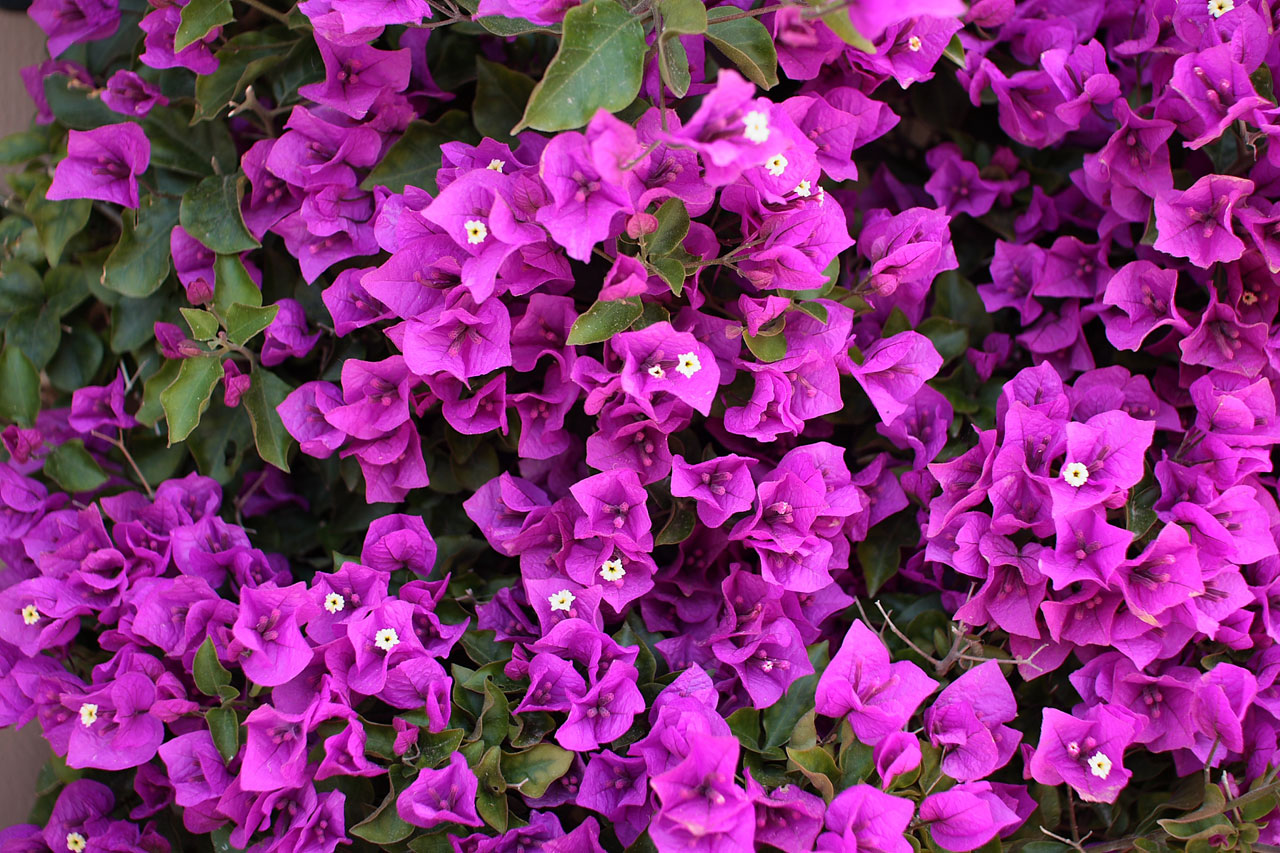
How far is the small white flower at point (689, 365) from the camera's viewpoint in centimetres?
109

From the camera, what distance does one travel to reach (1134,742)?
47.3 inches

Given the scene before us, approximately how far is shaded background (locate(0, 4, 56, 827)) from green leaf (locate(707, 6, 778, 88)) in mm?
1299

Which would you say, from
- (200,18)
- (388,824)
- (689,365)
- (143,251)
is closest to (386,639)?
(388,824)

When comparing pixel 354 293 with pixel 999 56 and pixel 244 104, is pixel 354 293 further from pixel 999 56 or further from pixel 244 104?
pixel 999 56

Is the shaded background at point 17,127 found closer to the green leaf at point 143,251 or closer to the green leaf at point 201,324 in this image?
the green leaf at point 143,251

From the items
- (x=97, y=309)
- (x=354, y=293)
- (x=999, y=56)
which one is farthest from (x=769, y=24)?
(x=97, y=309)

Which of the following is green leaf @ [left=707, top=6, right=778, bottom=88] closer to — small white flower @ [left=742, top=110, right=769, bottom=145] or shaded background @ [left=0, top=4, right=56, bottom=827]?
small white flower @ [left=742, top=110, right=769, bottom=145]

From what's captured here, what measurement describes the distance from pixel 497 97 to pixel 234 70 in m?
0.37

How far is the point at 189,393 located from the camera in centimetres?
123

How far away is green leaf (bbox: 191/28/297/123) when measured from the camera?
131cm

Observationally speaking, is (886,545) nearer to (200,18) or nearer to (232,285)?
(232,285)

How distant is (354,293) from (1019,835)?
3.67ft

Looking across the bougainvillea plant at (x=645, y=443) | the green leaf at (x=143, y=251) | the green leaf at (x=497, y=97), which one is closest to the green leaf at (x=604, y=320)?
the bougainvillea plant at (x=645, y=443)

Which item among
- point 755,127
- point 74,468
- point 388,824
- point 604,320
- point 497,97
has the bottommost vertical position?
point 388,824
